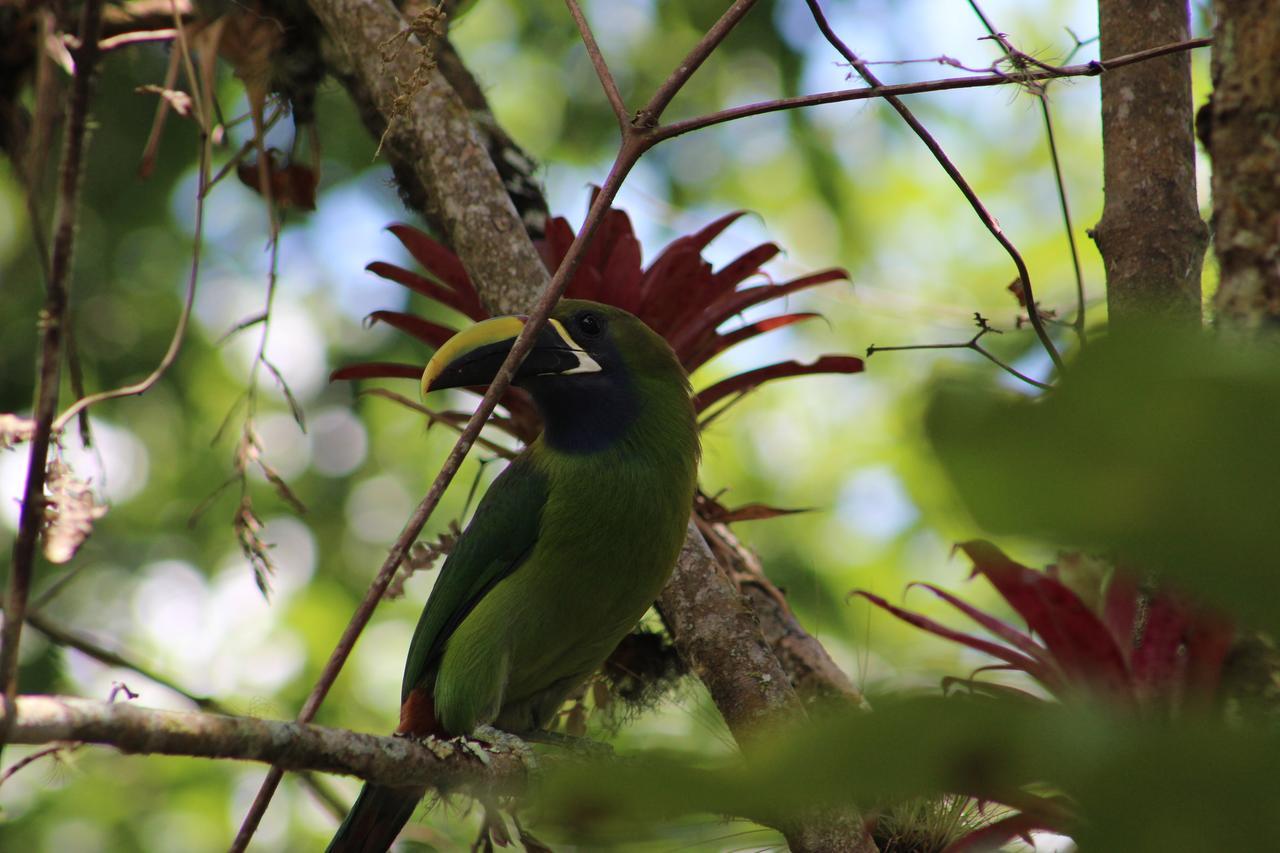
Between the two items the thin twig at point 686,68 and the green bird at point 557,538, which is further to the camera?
the green bird at point 557,538

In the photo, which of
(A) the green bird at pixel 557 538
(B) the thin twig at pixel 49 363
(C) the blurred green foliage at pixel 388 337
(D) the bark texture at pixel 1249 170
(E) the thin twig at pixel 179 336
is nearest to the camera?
(D) the bark texture at pixel 1249 170

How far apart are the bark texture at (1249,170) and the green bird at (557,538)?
1800 mm

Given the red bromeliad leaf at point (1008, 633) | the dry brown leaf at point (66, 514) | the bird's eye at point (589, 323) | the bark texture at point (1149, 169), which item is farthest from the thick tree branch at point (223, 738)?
the bark texture at point (1149, 169)

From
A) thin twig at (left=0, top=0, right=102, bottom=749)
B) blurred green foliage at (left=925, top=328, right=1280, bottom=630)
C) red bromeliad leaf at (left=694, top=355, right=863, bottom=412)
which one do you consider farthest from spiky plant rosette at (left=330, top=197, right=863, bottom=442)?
blurred green foliage at (left=925, top=328, right=1280, bottom=630)

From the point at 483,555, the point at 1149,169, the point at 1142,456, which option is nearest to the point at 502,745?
the point at 483,555

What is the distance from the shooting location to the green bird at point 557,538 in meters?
2.81

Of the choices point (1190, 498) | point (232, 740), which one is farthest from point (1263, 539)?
point (232, 740)

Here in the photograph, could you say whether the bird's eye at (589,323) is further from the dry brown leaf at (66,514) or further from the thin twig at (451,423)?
the dry brown leaf at (66,514)

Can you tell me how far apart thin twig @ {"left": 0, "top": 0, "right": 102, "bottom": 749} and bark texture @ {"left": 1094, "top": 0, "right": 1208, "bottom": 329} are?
1.72 m

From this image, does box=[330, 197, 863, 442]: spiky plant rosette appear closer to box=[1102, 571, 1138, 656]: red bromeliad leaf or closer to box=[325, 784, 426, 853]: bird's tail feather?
box=[325, 784, 426, 853]: bird's tail feather

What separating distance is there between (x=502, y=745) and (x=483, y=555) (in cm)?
59

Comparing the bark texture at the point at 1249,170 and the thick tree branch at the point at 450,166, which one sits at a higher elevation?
the thick tree branch at the point at 450,166

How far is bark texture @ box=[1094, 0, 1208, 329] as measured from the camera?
7.33 feet

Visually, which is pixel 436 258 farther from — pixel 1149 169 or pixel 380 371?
pixel 1149 169
